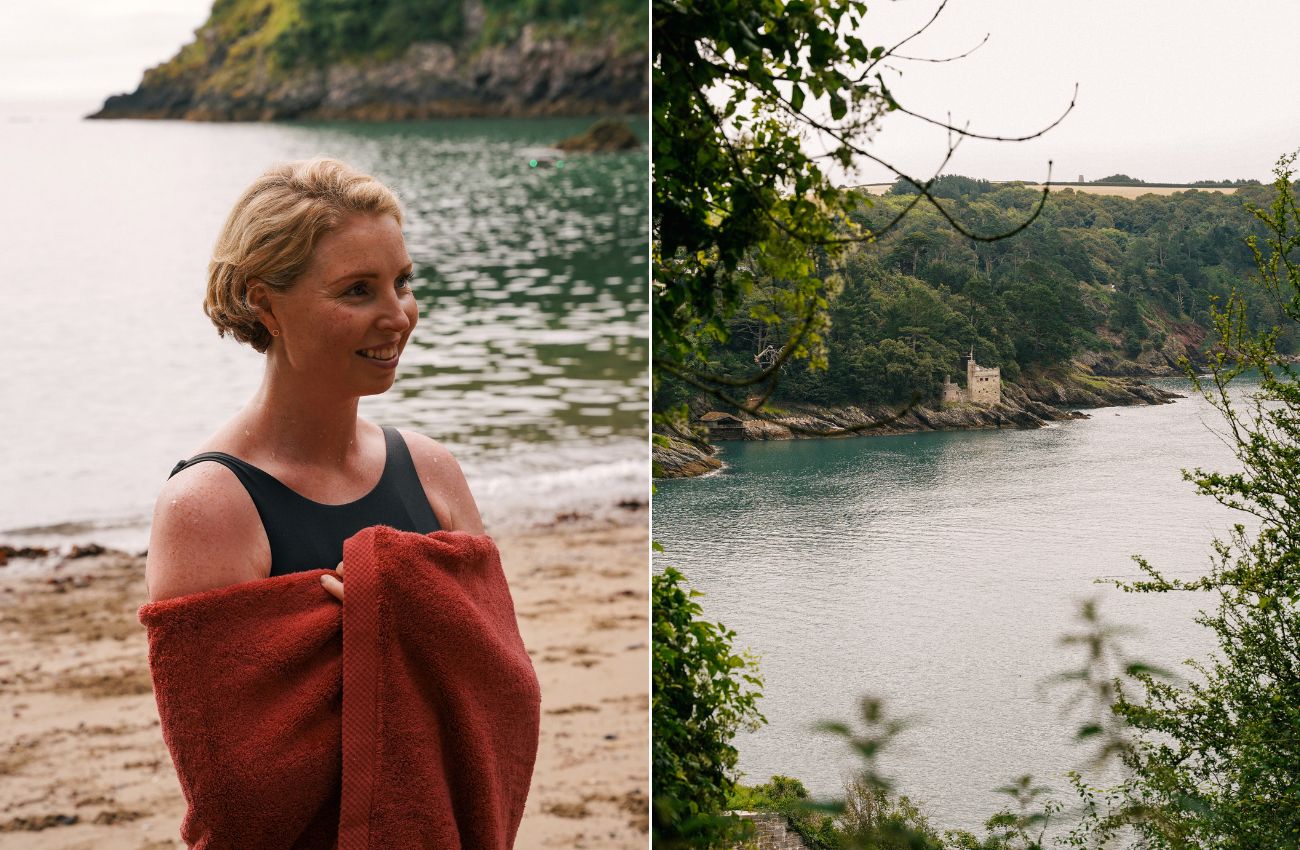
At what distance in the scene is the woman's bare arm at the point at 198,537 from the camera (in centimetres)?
86

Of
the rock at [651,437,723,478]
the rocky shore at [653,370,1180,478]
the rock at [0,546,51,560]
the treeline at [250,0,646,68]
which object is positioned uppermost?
the treeline at [250,0,646,68]

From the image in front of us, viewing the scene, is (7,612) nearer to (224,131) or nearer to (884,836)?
(884,836)

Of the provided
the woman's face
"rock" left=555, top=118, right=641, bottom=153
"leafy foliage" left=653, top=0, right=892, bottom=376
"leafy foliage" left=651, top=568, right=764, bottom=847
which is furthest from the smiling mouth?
"rock" left=555, top=118, right=641, bottom=153

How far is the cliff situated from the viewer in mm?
49000

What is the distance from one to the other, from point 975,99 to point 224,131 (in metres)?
51.3

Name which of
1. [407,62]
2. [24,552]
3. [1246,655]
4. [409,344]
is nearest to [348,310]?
[1246,655]

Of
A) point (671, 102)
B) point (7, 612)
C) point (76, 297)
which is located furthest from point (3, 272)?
point (671, 102)

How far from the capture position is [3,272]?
19312 mm

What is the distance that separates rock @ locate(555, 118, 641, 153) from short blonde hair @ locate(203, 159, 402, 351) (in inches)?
1528

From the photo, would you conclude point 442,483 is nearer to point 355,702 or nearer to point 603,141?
point 355,702

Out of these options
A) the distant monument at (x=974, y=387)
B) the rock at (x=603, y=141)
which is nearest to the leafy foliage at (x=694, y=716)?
the distant monument at (x=974, y=387)

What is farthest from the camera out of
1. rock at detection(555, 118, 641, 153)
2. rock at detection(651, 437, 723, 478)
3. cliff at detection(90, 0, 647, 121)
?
cliff at detection(90, 0, 647, 121)

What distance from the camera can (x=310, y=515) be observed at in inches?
36.6

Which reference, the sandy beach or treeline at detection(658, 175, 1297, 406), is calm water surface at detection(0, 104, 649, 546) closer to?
the sandy beach
